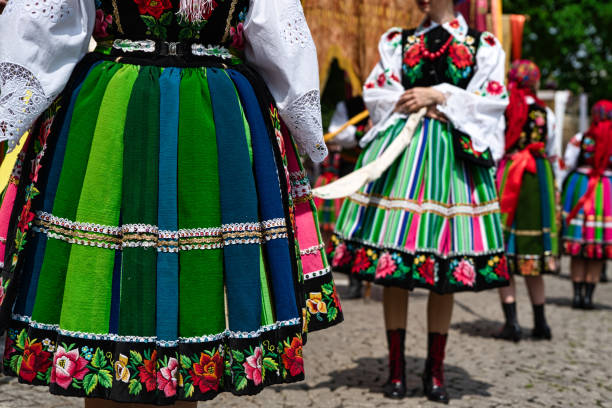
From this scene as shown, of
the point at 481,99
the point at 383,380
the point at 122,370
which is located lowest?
the point at 383,380

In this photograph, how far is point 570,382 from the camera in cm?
389

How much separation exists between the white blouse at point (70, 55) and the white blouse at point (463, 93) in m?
1.53

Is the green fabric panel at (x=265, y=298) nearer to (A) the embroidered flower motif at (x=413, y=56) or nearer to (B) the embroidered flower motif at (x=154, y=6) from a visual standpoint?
(B) the embroidered flower motif at (x=154, y=6)

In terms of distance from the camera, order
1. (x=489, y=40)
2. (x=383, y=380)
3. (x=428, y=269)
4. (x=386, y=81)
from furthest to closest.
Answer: (x=383, y=380) < (x=386, y=81) < (x=489, y=40) < (x=428, y=269)

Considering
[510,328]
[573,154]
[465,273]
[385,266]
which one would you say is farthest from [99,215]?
[573,154]

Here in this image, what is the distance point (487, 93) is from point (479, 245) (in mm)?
764

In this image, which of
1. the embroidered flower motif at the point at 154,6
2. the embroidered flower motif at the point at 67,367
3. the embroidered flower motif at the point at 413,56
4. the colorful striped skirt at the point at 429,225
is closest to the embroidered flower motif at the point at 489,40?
the embroidered flower motif at the point at 413,56

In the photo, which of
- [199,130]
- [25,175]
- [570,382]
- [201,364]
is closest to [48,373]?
[201,364]

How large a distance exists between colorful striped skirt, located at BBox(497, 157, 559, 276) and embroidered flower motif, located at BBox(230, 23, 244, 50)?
3.86 meters

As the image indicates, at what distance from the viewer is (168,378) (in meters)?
1.68

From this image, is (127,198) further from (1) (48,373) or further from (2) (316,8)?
(2) (316,8)

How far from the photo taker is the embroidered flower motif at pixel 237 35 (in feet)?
6.42

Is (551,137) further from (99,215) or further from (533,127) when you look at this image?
(99,215)

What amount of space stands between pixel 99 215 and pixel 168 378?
1.45ft
